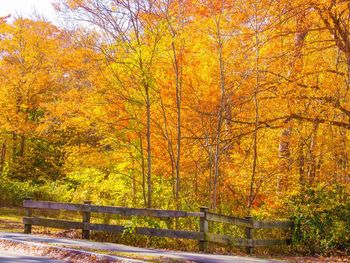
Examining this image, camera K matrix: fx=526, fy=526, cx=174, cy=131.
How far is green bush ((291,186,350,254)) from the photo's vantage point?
14.8 m

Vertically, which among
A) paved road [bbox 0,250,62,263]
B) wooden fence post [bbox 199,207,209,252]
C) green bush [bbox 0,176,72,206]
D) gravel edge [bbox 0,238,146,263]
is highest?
green bush [bbox 0,176,72,206]

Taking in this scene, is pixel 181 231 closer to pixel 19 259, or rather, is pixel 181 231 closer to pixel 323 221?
pixel 19 259

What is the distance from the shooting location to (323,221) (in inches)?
592

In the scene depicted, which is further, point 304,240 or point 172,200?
point 172,200

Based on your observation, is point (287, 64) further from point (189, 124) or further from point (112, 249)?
point (112, 249)

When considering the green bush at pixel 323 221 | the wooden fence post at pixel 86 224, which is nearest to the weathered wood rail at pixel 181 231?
the wooden fence post at pixel 86 224

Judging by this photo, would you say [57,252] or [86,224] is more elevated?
[86,224]

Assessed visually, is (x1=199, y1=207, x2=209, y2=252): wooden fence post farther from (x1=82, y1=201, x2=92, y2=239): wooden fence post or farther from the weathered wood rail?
(x1=82, y1=201, x2=92, y2=239): wooden fence post

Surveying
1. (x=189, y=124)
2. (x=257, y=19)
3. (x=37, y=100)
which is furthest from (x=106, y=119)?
(x=37, y=100)

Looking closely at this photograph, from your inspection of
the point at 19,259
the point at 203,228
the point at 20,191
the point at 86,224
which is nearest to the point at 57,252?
the point at 19,259

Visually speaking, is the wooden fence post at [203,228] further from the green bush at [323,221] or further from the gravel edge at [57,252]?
the green bush at [323,221]

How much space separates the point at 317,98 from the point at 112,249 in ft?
22.9

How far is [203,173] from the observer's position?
18.2 m

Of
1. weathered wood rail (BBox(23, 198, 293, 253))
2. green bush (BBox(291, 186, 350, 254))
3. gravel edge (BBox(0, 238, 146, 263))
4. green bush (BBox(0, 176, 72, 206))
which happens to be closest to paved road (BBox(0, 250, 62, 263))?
gravel edge (BBox(0, 238, 146, 263))
